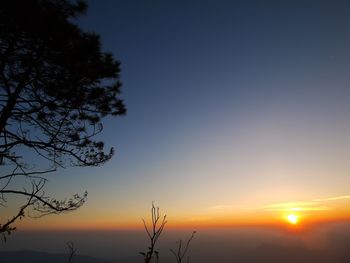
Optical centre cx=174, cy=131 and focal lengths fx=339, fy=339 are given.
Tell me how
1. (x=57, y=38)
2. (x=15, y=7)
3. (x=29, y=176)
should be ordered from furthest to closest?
1. (x=29, y=176)
2. (x=57, y=38)
3. (x=15, y=7)

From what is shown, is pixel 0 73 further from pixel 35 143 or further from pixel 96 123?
pixel 96 123

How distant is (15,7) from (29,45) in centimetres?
97

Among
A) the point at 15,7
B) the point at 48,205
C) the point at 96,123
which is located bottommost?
the point at 48,205

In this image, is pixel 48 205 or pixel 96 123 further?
pixel 96 123

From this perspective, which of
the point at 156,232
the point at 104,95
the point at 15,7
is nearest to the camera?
the point at 156,232

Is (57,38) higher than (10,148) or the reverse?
higher

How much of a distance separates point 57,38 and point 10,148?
3.03 meters

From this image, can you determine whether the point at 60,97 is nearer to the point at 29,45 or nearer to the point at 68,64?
the point at 68,64

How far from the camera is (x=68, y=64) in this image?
881 cm

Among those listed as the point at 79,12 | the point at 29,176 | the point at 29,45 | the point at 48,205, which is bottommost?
the point at 48,205

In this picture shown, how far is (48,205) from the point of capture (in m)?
8.91

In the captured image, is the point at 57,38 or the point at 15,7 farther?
the point at 57,38

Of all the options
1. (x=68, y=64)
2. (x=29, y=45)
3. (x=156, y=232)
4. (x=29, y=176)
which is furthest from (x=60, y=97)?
(x=156, y=232)

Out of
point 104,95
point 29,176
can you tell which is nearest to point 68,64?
point 104,95
